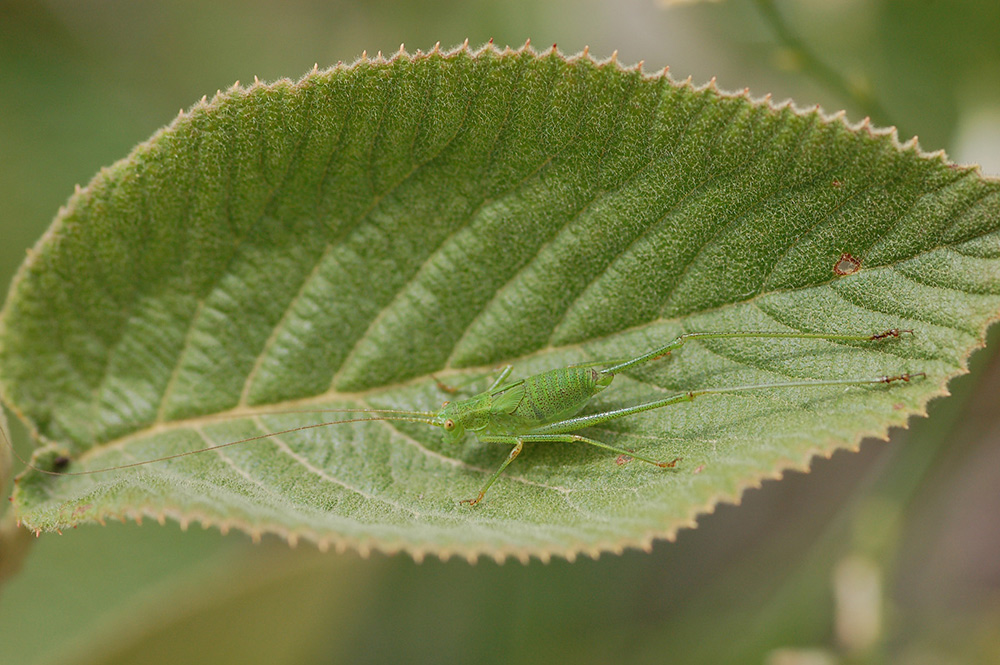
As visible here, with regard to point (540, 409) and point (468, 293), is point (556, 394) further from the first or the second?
point (468, 293)

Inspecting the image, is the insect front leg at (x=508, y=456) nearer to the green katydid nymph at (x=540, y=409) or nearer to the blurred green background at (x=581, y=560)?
the green katydid nymph at (x=540, y=409)

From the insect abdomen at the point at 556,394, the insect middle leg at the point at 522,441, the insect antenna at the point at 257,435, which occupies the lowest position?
the insect antenna at the point at 257,435

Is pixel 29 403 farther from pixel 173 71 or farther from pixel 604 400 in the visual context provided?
pixel 173 71

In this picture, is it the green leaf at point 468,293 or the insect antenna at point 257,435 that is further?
the insect antenna at point 257,435

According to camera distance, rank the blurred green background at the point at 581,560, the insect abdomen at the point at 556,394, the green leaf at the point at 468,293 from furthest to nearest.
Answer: the blurred green background at the point at 581,560 → the insect abdomen at the point at 556,394 → the green leaf at the point at 468,293

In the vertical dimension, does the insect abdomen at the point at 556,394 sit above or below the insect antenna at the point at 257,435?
above

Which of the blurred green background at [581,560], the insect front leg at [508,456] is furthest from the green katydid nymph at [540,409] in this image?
the blurred green background at [581,560]

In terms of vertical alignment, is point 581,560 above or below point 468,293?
below

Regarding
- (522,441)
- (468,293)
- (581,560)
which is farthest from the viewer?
(581,560)

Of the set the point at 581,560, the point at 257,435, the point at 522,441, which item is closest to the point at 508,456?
the point at 522,441
